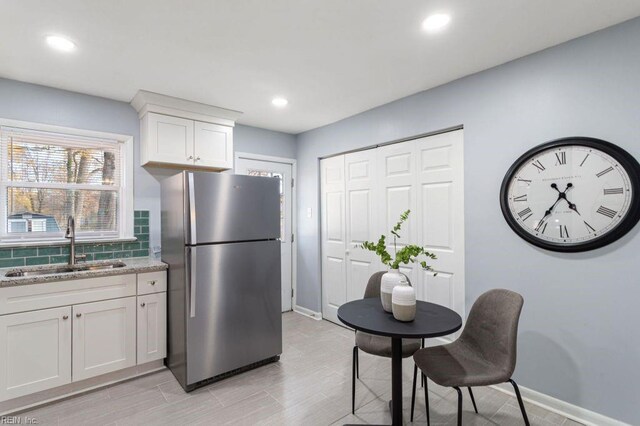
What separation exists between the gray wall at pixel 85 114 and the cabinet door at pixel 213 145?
0.44 metres

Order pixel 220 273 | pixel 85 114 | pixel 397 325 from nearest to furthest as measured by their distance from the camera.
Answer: pixel 397 325
pixel 220 273
pixel 85 114

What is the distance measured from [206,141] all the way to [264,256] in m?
1.41

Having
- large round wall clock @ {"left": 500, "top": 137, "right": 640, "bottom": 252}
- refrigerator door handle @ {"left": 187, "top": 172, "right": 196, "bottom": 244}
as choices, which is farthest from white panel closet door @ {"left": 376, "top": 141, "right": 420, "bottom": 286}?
refrigerator door handle @ {"left": 187, "top": 172, "right": 196, "bottom": 244}

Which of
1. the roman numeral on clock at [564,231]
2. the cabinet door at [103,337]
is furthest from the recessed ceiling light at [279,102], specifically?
the roman numeral on clock at [564,231]

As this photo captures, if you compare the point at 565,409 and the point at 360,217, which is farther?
the point at 360,217

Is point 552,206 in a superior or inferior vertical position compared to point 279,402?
superior

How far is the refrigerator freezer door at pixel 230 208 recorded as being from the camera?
2.48 m

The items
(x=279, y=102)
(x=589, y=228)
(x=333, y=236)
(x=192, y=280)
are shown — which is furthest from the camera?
(x=333, y=236)

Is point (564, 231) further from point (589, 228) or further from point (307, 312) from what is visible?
point (307, 312)

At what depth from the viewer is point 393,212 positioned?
3.28 metres

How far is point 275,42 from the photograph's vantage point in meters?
2.11

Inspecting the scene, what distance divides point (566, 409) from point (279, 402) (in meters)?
1.93

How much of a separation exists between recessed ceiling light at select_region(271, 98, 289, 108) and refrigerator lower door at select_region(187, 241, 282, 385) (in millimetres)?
1397

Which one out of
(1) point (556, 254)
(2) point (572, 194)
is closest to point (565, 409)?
(1) point (556, 254)
